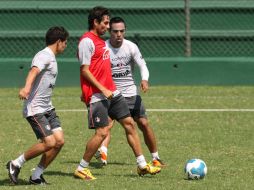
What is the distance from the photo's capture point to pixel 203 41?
20250 millimetres

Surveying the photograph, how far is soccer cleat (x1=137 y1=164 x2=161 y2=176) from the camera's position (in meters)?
9.46

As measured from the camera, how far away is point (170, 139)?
40.4 ft

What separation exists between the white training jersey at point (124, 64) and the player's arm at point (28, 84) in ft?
6.38

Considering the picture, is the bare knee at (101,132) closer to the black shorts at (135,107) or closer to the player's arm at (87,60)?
the player's arm at (87,60)

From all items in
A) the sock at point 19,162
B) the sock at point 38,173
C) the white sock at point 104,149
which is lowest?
the white sock at point 104,149

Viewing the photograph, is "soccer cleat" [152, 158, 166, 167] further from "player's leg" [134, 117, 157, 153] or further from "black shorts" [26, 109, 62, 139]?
"black shorts" [26, 109, 62, 139]

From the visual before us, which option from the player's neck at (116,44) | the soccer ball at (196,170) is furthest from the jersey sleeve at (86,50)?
the soccer ball at (196,170)

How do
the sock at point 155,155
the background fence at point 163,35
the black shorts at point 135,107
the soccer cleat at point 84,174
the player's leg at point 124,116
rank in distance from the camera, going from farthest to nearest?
the background fence at point 163,35
the black shorts at point 135,107
the sock at point 155,155
the player's leg at point 124,116
the soccer cleat at point 84,174

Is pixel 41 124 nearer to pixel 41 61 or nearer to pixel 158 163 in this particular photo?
pixel 41 61

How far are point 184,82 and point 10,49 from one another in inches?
173

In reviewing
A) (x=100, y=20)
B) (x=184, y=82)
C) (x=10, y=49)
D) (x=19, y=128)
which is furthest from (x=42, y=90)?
(x=10, y=49)

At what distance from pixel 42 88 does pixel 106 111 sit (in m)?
0.90

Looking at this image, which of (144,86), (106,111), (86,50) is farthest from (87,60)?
(144,86)

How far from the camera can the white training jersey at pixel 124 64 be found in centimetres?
1064
